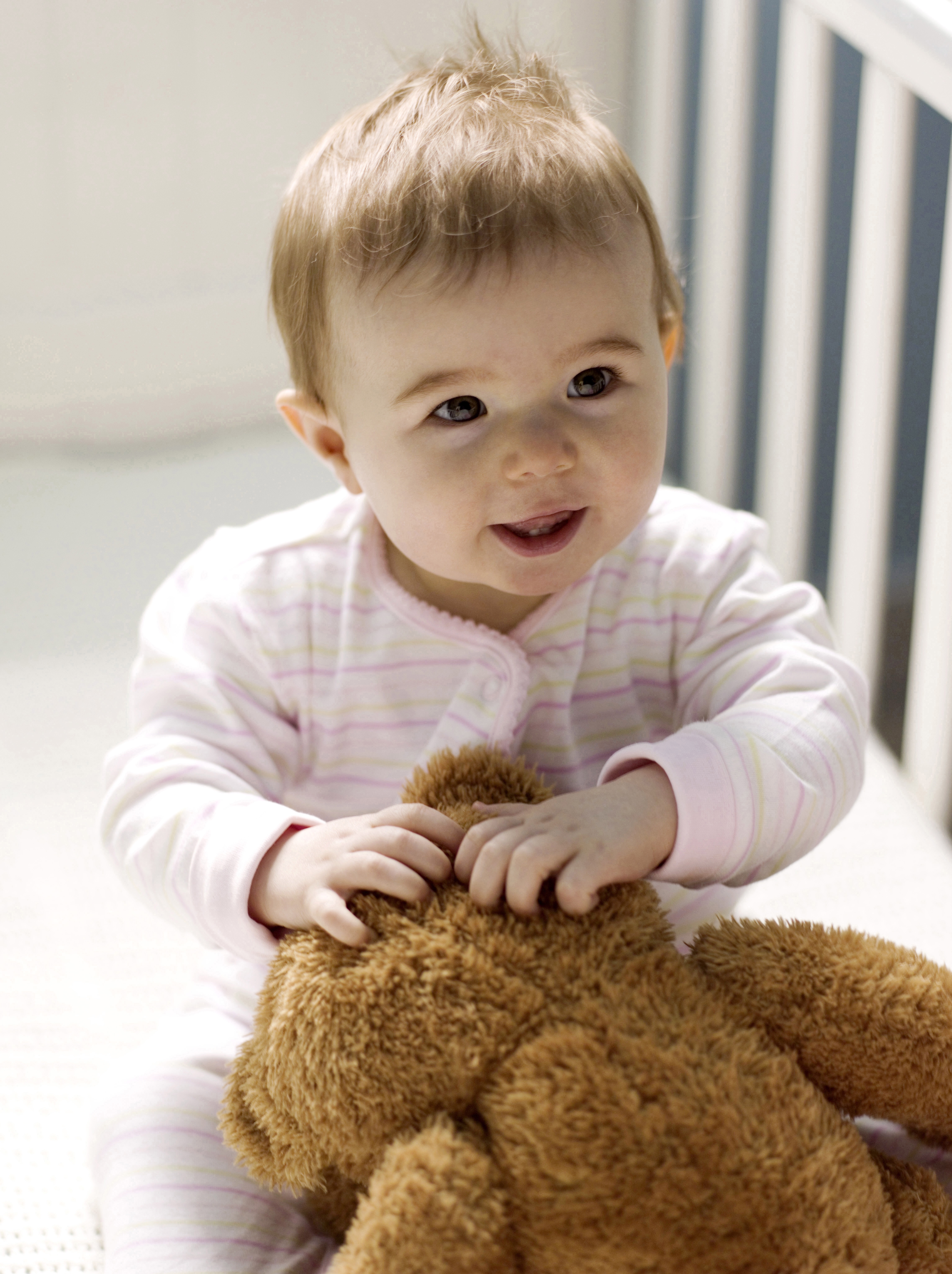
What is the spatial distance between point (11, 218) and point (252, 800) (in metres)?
1.10

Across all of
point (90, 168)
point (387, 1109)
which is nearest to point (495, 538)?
point (387, 1109)

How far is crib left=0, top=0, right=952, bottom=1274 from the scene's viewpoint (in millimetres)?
974

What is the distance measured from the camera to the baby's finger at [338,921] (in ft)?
2.06

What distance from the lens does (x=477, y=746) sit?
74 centimetres

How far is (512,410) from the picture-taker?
27.9 inches

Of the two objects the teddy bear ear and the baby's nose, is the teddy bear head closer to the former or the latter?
the teddy bear ear

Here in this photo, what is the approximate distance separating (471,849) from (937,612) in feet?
1.89

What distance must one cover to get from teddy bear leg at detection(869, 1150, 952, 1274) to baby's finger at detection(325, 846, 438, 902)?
251 mm

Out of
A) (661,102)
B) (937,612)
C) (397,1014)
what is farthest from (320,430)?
(661,102)

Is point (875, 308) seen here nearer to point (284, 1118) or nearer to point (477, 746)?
point (477, 746)

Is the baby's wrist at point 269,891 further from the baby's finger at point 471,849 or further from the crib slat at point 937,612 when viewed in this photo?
the crib slat at point 937,612

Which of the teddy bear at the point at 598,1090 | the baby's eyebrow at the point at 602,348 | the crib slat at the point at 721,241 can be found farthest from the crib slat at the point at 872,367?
the teddy bear at the point at 598,1090

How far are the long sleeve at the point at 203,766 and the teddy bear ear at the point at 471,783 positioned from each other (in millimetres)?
79

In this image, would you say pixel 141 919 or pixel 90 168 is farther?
pixel 90 168
